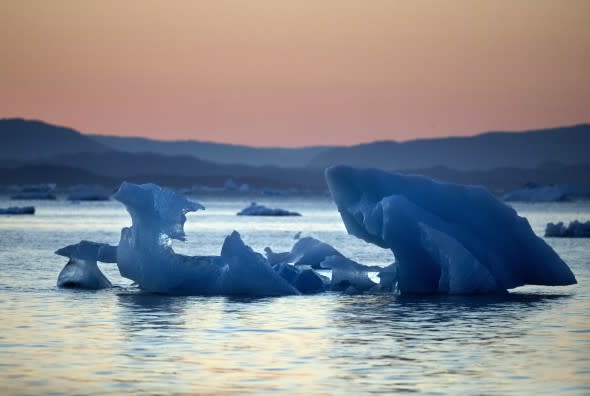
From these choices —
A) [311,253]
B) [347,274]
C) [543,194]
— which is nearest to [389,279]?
[347,274]

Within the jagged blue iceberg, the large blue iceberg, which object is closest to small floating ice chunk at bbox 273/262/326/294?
the jagged blue iceberg

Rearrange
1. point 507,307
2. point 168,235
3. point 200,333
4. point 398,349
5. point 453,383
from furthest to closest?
1. point 168,235
2. point 507,307
3. point 200,333
4. point 398,349
5. point 453,383

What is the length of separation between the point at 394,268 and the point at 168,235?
15.3ft

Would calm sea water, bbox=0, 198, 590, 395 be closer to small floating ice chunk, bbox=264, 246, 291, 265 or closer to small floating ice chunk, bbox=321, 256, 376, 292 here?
small floating ice chunk, bbox=321, 256, 376, 292

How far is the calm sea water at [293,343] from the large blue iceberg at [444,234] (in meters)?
0.56

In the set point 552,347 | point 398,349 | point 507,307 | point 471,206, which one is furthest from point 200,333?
point 471,206

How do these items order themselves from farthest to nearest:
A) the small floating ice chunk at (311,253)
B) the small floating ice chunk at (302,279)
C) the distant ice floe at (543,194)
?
1. the distant ice floe at (543,194)
2. the small floating ice chunk at (311,253)
3. the small floating ice chunk at (302,279)

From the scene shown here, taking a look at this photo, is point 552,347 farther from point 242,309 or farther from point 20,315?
point 20,315

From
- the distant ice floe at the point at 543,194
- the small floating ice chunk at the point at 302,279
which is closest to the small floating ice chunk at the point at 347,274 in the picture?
the small floating ice chunk at the point at 302,279

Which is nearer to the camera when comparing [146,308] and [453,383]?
[453,383]

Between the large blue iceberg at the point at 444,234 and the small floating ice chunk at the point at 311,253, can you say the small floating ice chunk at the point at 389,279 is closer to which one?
the large blue iceberg at the point at 444,234

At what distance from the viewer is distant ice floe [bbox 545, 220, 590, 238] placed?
53.4m

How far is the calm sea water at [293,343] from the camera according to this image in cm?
1411

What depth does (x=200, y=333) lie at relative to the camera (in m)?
18.3
